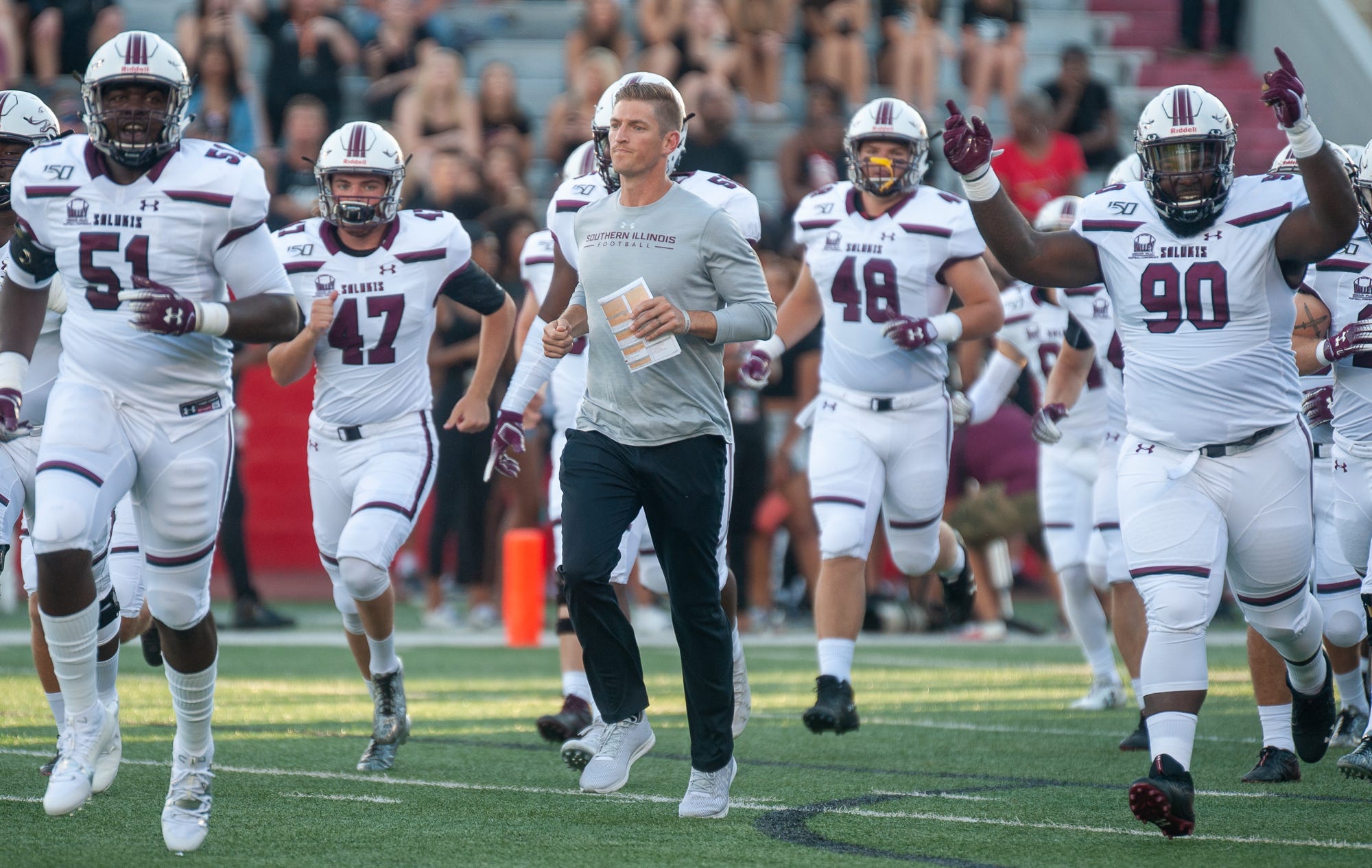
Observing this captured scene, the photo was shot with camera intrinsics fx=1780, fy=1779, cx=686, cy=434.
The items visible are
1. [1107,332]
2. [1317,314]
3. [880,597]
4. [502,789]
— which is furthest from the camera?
[880,597]

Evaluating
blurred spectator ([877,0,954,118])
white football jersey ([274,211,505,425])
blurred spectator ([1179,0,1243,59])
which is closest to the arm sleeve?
white football jersey ([274,211,505,425])

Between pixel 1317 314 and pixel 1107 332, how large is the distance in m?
1.25

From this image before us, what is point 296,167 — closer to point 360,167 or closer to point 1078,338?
point 360,167

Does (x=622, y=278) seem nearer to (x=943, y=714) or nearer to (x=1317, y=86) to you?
(x=943, y=714)

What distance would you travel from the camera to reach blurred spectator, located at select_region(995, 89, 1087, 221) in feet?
47.1

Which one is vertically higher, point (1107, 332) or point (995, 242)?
point (995, 242)

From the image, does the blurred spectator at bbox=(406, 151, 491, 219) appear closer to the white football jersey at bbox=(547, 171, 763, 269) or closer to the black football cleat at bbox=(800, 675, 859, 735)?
the white football jersey at bbox=(547, 171, 763, 269)

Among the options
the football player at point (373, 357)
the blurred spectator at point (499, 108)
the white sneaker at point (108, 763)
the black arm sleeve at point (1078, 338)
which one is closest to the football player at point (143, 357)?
the white sneaker at point (108, 763)

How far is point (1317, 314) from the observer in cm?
627

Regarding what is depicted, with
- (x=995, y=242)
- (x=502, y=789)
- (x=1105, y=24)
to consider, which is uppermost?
(x=1105, y=24)

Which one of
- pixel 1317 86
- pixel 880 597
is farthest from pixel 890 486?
pixel 1317 86

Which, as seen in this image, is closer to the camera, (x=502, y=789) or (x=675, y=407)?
(x=675, y=407)

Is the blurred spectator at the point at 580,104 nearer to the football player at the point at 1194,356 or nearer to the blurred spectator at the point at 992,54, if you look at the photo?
the blurred spectator at the point at 992,54

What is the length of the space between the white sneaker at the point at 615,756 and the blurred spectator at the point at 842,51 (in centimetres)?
1107
